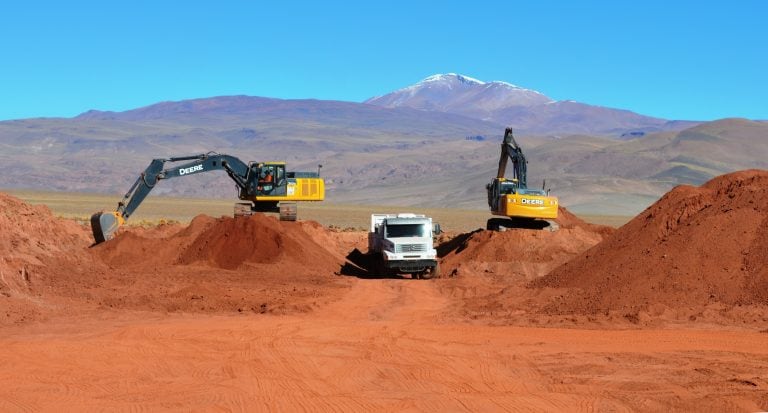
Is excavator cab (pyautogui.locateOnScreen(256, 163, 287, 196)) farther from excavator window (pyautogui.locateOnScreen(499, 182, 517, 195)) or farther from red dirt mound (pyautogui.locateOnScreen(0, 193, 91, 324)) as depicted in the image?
red dirt mound (pyautogui.locateOnScreen(0, 193, 91, 324))

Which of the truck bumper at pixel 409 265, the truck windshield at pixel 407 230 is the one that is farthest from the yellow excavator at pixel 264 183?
the truck bumper at pixel 409 265

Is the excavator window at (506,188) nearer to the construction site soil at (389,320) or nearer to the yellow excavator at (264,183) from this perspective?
the construction site soil at (389,320)

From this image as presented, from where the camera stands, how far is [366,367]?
1590 centimetres

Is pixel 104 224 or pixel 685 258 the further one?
pixel 104 224

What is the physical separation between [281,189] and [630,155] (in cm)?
14370

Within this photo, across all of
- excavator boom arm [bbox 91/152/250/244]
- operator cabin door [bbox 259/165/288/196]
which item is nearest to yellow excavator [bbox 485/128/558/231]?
operator cabin door [bbox 259/165/288/196]

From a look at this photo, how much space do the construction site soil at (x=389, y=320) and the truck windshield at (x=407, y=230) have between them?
172 cm

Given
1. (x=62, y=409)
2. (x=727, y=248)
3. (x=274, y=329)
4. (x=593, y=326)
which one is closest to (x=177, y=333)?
(x=274, y=329)

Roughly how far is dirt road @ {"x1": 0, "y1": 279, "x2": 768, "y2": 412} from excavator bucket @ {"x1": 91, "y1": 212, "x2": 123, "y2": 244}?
560 inches

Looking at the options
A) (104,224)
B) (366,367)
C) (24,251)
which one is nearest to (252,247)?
(104,224)

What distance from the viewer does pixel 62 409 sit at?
42.7ft

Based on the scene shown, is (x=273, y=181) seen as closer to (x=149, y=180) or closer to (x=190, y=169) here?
(x=190, y=169)

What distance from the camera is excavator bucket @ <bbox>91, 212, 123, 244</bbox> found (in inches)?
1384

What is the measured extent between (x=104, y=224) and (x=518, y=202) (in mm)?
15995
